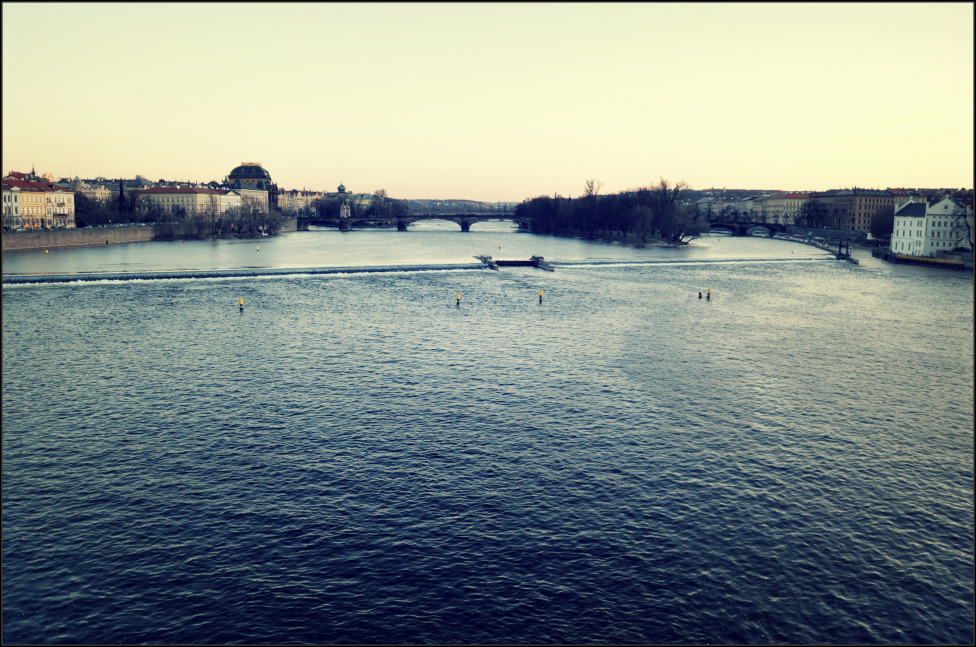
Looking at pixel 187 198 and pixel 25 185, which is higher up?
pixel 187 198

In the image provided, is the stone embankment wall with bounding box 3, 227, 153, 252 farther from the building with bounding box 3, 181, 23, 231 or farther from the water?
the water

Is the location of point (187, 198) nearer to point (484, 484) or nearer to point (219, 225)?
point (219, 225)

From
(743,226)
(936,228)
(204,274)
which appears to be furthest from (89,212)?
(936,228)

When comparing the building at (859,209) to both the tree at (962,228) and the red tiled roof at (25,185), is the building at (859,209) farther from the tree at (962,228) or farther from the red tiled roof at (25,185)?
the red tiled roof at (25,185)

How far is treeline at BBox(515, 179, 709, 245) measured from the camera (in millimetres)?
118375

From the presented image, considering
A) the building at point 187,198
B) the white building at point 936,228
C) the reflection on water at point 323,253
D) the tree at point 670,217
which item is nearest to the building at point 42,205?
the reflection on water at point 323,253

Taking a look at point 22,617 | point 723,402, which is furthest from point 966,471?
point 22,617

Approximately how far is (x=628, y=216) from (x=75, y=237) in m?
87.0

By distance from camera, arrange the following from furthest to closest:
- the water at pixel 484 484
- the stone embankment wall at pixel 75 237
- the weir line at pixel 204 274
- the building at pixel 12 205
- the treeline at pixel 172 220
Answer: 1. the treeline at pixel 172 220
2. the building at pixel 12 205
3. the stone embankment wall at pixel 75 237
4. the weir line at pixel 204 274
5. the water at pixel 484 484

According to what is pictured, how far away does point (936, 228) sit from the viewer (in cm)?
8956

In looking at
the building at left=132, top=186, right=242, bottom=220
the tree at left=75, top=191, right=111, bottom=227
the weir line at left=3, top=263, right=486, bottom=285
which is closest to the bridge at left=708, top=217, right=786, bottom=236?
the weir line at left=3, top=263, right=486, bottom=285

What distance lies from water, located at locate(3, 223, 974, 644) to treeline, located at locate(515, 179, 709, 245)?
249 ft

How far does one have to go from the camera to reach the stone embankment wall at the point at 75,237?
8975cm

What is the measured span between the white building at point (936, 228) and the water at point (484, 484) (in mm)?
53655
